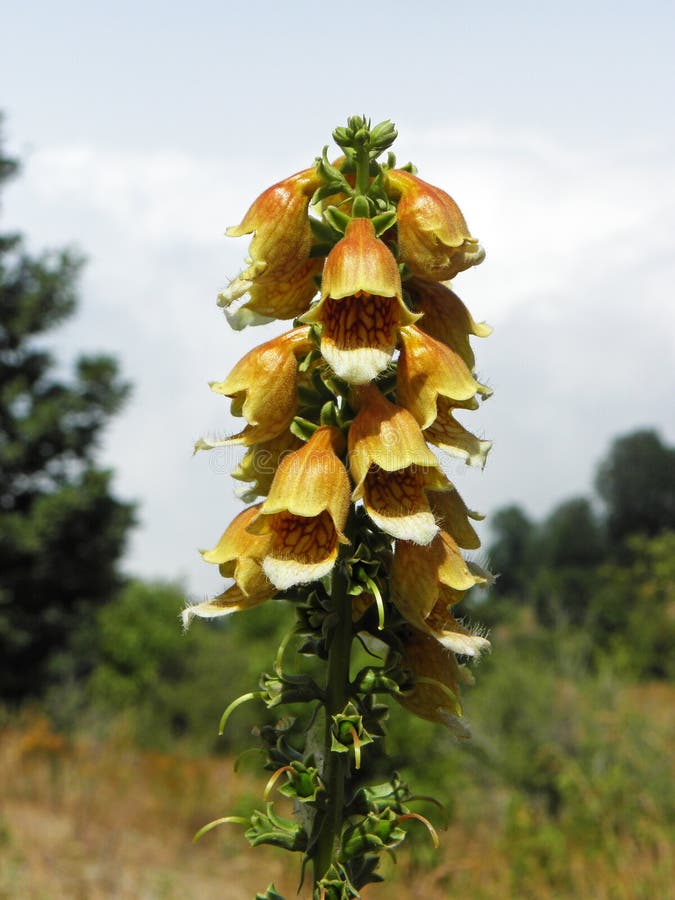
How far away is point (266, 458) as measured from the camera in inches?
89.7

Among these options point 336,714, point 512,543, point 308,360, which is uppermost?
point 512,543

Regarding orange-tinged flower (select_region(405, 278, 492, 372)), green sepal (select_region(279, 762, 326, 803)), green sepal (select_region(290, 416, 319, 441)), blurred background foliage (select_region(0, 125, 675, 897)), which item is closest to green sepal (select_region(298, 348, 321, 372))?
green sepal (select_region(290, 416, 319, 441))

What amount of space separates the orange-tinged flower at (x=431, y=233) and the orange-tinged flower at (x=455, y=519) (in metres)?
0.53

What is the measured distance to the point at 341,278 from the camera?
201 cm

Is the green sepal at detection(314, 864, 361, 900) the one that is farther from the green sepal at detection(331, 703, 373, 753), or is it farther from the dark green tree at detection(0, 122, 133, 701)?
the dark green tree at detection(0, 122, 133, 701)

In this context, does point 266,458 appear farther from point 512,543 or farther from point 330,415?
Answer: point 512,543

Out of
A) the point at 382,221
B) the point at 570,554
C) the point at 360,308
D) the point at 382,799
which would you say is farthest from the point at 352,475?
the point at 570,554

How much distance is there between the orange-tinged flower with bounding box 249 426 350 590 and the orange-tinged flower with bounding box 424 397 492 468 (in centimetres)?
28

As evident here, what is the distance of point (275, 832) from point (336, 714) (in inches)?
11.6

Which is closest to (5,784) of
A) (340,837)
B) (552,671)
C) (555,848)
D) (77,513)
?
(77,513)

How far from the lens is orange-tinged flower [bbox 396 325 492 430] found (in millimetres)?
2082

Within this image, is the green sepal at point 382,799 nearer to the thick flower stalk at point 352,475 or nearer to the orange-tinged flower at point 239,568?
the thick flower stalk at point 352,475

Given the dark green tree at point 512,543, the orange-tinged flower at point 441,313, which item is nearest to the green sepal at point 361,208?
the orange-tinged flower at point 441,313

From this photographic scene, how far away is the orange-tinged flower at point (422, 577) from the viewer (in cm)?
204
